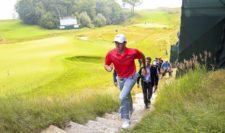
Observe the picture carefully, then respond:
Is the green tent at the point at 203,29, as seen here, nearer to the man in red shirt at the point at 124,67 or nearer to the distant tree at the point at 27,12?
the man in red shirt at the point at 124,67

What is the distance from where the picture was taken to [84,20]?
106625 mm

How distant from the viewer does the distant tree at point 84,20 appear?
105438 millimetres

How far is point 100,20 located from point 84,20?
4.29 meters

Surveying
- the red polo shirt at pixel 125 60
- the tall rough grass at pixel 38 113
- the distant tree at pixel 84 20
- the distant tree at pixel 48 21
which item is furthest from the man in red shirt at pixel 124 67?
the distant tree at pixel 84 20

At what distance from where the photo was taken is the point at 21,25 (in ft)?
352

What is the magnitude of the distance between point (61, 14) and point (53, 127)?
10878cm

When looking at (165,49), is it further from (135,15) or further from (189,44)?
(135,15)

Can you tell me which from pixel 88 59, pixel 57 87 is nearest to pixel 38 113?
pixel 57 87

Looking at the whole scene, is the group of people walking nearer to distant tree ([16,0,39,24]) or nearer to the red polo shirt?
the red polo shirt

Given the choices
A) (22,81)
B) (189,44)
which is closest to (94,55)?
(22,81)

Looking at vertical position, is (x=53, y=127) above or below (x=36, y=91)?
above

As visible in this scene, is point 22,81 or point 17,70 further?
point 17,70

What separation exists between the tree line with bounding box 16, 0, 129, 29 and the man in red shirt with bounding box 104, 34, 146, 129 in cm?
9361

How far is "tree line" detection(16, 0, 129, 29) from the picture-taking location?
10419 centimetres
